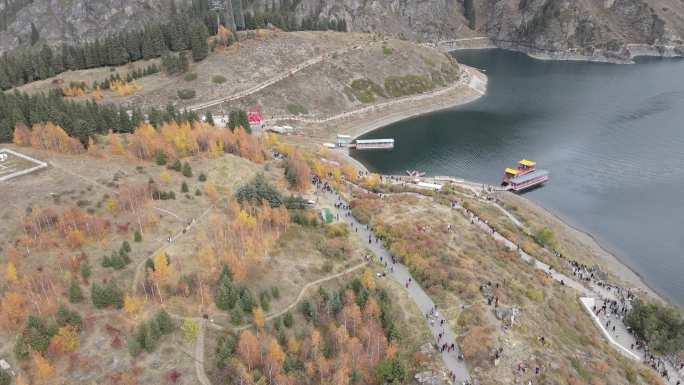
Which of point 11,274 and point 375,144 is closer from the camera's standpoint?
point 11,274

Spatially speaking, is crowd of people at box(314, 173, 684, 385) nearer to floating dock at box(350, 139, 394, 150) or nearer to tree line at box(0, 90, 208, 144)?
tree line at box(0, 90, 208, 144)

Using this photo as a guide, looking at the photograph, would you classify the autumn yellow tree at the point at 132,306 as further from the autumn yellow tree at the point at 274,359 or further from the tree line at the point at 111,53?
the tree line at the point at 111,53

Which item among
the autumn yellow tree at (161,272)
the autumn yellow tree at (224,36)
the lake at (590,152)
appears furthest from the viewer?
the autumn yellow tree at (224,36)

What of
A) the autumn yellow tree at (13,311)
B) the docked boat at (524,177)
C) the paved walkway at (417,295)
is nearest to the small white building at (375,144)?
the docked boat at (524,177)

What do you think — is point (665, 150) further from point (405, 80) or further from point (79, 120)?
point (79, 120)

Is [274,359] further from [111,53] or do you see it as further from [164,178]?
[111,53]

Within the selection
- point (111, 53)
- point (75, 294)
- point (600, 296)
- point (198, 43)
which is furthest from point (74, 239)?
point (111, 53)
